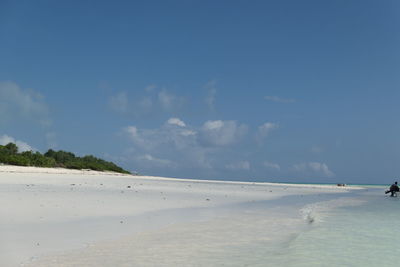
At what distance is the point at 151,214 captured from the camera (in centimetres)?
1250

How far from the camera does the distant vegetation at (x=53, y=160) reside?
55.8 metres

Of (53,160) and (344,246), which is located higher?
(53,160)

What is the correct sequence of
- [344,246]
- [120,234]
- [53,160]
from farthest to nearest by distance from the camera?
[53,160]
[120,234]
[344,246]

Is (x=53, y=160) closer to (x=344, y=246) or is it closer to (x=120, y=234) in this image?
(x=120, y=234)

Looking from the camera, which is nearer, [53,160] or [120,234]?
[120,234]

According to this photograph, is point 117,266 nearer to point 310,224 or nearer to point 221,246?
point 221,246

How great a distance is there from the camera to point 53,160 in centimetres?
6656

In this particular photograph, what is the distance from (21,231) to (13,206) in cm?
392

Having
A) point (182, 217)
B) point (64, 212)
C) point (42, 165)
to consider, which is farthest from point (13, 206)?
point (42, 165)

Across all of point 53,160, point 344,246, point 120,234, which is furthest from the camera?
point 53,160

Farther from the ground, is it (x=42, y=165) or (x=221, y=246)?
(x=42, y=165)

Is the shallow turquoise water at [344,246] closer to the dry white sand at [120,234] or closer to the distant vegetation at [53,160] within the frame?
the dry white sand at [120,234]

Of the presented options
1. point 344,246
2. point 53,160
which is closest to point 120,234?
point 344,246

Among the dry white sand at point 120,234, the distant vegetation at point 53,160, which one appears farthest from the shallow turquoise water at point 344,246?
the distant vegetation at point 53,160
